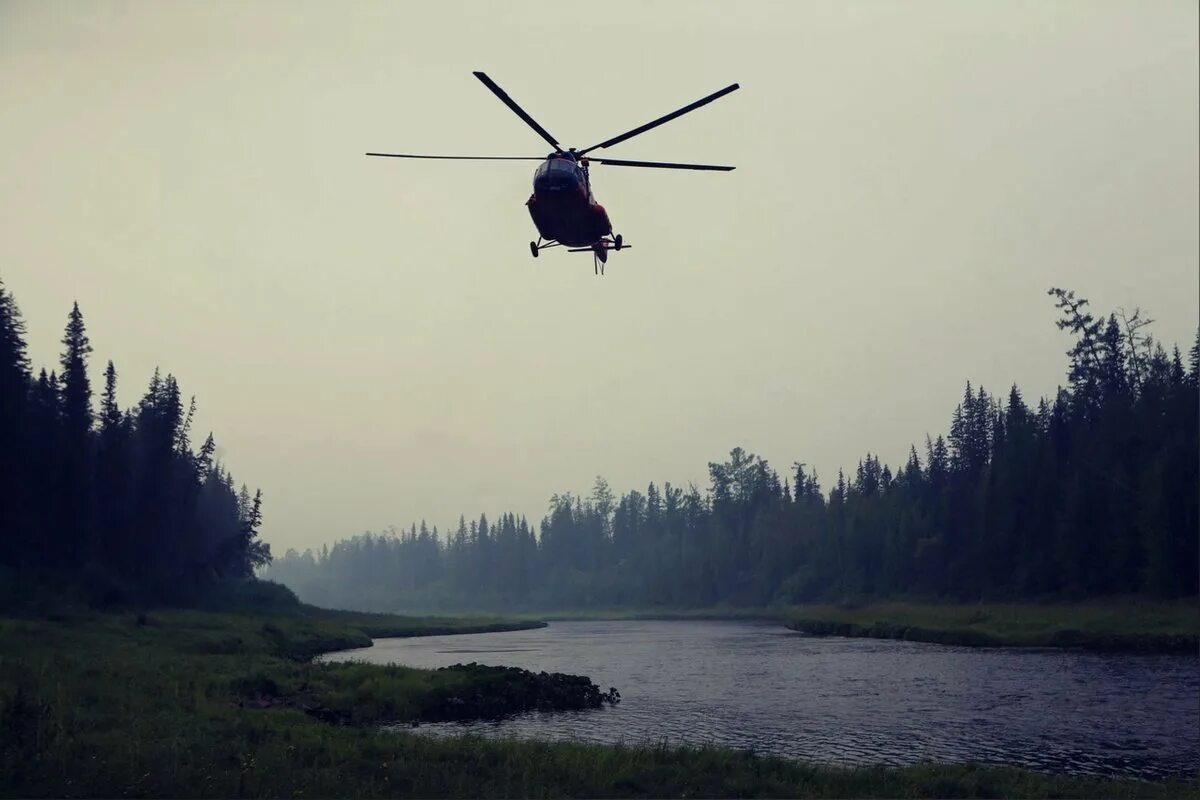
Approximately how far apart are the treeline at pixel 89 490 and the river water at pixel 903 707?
26337mm

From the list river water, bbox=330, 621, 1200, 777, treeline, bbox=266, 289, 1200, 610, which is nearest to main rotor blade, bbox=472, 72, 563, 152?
river water, bbox=330, 621, 1200, 777

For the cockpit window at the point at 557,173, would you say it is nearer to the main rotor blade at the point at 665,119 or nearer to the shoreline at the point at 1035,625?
the main rotor blade at the point at 665,119

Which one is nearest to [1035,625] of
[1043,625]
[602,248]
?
[1043,625]

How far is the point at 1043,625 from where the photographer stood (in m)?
73.8

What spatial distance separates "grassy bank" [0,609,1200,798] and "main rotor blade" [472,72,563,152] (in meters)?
15.9

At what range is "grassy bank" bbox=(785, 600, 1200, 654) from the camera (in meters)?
63.2

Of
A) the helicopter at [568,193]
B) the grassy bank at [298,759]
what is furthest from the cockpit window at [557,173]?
the grassy bank at [298,759]

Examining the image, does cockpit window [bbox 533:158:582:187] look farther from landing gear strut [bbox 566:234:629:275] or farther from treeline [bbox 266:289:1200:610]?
treeline [bbox 266:289:1200:610]

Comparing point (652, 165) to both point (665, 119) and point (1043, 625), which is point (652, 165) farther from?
point (1043, 625)

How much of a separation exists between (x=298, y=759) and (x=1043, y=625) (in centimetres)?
6729

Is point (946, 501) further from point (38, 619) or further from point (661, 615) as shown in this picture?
point (38, 619)

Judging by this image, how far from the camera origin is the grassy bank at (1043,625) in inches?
2489

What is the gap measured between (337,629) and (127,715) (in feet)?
198

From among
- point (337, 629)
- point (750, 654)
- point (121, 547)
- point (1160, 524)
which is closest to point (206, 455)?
point (121, 547)
